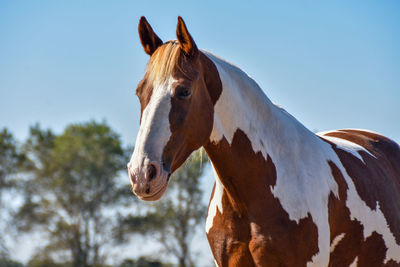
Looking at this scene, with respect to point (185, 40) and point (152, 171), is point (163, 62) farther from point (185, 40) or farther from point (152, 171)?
point (152, 171)

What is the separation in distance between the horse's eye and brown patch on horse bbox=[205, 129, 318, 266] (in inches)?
17.4

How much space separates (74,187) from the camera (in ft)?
118

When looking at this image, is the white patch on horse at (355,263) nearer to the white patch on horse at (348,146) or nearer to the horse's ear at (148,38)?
the white patch on horse at (348,146)

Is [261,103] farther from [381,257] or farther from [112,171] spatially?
[112,171]

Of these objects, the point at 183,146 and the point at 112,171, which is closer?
the point at 183,146

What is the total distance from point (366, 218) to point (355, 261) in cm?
34

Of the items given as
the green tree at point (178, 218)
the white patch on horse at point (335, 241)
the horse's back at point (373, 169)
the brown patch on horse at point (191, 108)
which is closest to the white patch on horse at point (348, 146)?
the horse's back at point (373, 169)

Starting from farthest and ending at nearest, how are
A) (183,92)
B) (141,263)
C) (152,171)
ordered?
(141,263) → (183,92) → (152,171)

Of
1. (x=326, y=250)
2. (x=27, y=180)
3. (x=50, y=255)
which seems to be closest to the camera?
(x=326, y=250)

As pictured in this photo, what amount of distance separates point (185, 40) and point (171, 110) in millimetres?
545

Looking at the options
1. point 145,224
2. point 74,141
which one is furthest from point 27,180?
point 145,224

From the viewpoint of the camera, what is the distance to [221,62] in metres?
3.77

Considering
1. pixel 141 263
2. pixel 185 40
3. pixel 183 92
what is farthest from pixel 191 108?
pixel 141 263

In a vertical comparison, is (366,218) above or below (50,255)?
below
